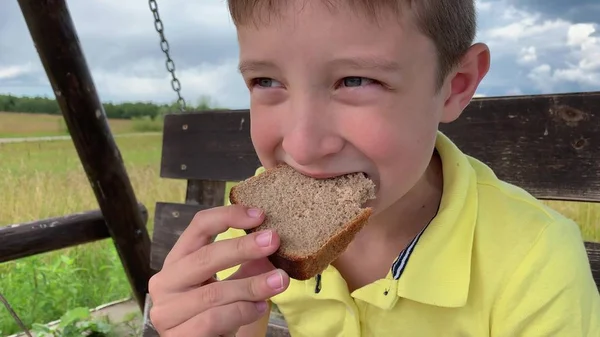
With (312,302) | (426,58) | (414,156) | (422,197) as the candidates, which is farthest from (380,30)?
(312,302)

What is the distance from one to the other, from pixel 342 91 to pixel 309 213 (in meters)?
0.26

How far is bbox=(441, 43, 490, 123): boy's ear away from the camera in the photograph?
3.86 ft

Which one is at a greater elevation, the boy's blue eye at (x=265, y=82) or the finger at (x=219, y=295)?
the boy's blue eye at (x=265, y=82)

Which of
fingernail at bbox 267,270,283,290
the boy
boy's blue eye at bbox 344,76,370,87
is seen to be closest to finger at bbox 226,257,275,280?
the boy

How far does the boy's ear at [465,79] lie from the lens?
46.4 inches

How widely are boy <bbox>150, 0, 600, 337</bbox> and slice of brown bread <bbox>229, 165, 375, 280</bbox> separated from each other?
1.4 inches

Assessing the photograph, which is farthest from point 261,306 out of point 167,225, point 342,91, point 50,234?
point 50,234

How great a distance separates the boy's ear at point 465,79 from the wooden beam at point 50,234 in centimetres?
204

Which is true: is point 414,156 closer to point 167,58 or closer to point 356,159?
point 356,159

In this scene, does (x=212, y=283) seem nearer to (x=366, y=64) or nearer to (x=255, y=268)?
(x=255, y=268)

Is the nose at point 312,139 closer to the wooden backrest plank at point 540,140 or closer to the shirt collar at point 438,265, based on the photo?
the shirt collar at point 438,265

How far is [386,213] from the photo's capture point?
1.31m

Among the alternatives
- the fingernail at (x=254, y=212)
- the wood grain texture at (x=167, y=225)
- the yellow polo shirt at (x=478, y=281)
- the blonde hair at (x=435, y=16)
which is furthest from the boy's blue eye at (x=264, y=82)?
the wood grain texture at (x=167, y=225)

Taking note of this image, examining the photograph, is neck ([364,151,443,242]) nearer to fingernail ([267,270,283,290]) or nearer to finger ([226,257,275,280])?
finger ([226,257,275,280])
